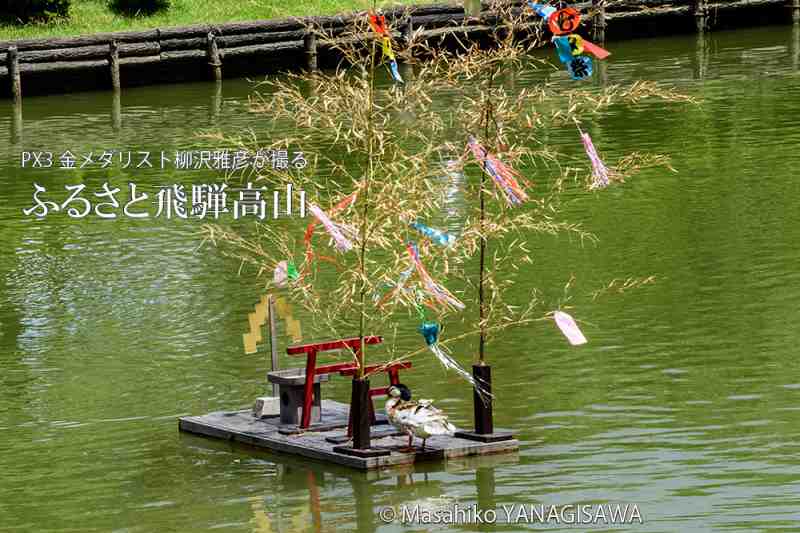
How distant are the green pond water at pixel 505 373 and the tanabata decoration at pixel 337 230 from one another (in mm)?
1861

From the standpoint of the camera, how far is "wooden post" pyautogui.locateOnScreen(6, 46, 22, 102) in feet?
138

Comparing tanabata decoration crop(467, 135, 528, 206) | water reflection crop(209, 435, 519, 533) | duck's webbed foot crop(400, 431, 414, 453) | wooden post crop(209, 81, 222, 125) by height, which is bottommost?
water reflection crop(209, 435, 519, 533)

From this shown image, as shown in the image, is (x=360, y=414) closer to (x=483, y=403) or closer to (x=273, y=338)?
(x=483, y=403)

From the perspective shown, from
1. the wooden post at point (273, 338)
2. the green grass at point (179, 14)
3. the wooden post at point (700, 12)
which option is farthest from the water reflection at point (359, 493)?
the wooden post at point (700, 12)

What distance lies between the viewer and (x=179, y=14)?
48438 millimetres

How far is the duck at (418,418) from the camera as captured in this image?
527 inches

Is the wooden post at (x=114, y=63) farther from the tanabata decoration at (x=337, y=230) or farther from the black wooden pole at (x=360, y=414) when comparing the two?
the black wooden pole at (x=360, y=414)

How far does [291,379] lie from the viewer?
14.7 meters

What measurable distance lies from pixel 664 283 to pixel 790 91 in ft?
54.5

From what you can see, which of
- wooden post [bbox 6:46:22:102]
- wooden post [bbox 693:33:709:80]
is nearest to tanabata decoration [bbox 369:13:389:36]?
wooden post [bbox 693:33:709:80]

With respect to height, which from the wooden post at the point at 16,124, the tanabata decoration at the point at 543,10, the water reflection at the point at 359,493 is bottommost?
the water reflection at the point at 359,493

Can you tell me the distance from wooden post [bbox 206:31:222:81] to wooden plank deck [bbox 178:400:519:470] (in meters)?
29.6

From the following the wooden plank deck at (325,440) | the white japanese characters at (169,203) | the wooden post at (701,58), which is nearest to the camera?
the wooden plank deck at (325,440)
